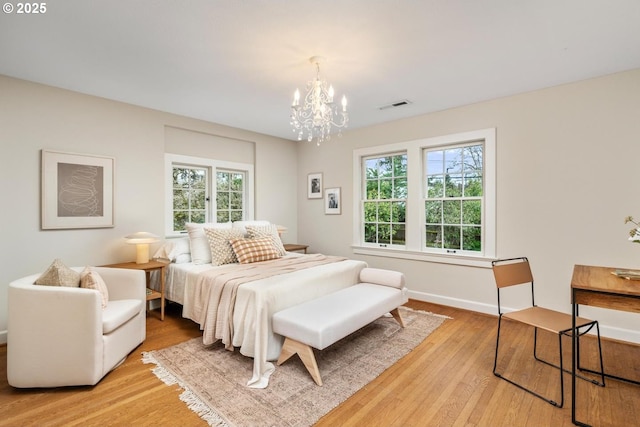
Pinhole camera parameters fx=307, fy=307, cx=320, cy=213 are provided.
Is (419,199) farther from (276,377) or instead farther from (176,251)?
(176,251)

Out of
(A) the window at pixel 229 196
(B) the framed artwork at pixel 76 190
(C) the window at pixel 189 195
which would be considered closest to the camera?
(B) the framed artwork at pixel 76 190

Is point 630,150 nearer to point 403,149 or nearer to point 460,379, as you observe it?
point 403,149

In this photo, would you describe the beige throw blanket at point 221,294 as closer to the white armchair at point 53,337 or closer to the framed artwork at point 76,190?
the white armchair at point 53,337

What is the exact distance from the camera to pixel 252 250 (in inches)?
139

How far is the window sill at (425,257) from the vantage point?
368 cm

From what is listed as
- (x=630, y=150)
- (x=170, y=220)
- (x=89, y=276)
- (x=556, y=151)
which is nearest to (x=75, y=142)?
(x=170, y=220)

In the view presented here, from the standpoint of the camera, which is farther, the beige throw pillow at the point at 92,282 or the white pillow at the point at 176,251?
the white pillow at the point at 176,251

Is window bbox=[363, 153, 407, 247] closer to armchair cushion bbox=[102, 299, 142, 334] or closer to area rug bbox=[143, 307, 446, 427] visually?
area rug bbox=[143, 307, 446, 427]

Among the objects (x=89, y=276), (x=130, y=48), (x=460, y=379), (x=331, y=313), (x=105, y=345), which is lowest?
(x=460, y=379)

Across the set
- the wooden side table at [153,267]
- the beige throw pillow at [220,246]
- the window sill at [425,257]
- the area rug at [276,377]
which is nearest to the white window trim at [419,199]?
the window sill at [425,257]

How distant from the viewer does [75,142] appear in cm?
326

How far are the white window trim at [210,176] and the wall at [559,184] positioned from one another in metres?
2.70

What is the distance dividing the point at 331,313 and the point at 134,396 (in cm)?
145

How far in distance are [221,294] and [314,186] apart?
118 inches
